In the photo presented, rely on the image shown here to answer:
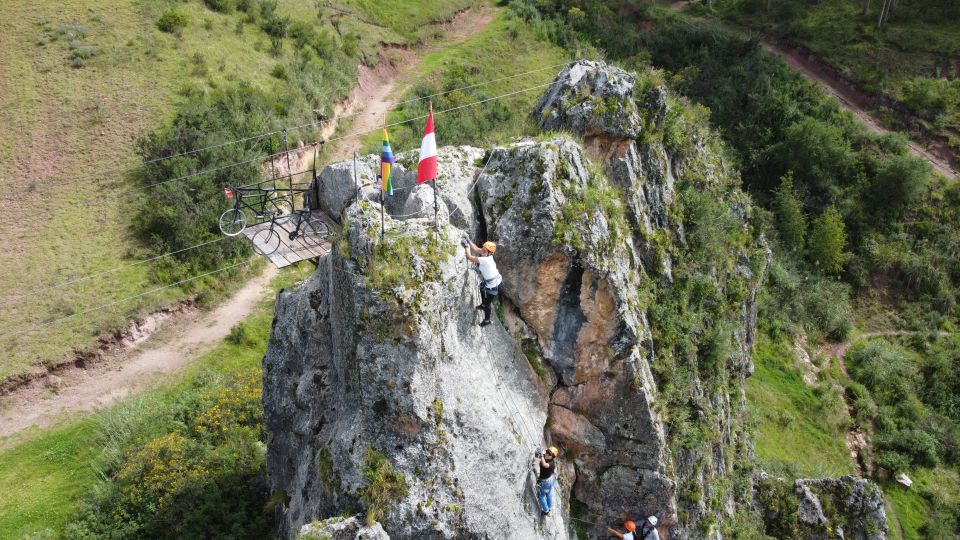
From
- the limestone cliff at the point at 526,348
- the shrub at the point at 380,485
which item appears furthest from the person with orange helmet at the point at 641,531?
the shrub at the point at 380,485

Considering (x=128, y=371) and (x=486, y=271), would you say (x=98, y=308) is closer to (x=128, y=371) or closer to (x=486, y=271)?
(x=128, y=371)

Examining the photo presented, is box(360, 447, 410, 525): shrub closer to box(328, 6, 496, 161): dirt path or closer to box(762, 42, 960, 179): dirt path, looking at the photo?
box(328, 6, 496, 161): dirt path

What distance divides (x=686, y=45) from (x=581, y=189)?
5481cm

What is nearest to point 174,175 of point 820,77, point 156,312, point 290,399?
point 156,312

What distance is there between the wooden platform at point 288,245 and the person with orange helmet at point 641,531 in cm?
1220

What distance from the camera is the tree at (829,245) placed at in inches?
1943

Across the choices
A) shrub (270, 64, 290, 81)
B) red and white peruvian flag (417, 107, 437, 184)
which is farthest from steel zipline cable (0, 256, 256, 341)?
red and white peruvian flag (417, 107, 437, 184)

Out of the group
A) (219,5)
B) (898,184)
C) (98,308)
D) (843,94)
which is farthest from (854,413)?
(219,5)

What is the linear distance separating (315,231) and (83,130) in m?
28.3

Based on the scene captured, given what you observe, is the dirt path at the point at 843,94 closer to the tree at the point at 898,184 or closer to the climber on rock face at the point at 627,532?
the tree at the point at 898,184

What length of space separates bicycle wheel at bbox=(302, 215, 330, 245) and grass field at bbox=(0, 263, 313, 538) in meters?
13.5

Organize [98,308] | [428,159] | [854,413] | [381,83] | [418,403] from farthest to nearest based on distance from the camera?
[381,83], [854,413], [98,308], [428,159], [418,403]

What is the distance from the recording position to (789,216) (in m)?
50.6

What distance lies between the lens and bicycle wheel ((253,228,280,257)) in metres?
19.7
